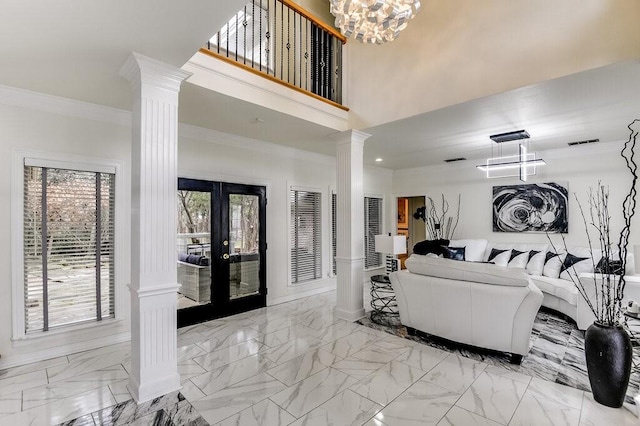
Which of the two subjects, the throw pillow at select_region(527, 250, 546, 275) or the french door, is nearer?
the french door

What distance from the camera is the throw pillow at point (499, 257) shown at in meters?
5.82

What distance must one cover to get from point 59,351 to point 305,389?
2.79m

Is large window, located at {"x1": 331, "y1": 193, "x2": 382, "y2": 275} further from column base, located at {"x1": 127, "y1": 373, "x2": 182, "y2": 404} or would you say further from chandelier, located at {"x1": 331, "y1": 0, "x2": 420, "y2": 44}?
column base, located at {"x1": 127, "y1": 373, "x2": 182, "y2": 404}

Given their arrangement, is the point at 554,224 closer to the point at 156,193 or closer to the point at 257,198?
the point at 257,198

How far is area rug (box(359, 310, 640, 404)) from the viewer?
290 centimetres

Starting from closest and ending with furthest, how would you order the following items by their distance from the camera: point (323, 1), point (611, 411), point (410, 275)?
point (611, 411), point (410, 275), point (323, 1)

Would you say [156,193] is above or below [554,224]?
above

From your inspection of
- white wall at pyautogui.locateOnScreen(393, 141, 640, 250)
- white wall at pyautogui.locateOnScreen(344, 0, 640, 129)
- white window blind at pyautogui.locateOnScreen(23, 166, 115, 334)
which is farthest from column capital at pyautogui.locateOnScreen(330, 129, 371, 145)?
white wall at pyautogui.locateOnScreen(393, 141, 640, 250)

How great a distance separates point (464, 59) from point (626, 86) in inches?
60.2

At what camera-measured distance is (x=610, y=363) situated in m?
2.43

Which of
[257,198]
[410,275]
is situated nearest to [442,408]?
[410,275]

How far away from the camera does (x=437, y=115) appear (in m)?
3.90

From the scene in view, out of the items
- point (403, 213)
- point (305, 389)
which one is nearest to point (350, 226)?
point (305, 389)

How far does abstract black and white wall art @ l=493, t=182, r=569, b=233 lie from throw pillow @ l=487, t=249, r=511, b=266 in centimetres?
62
